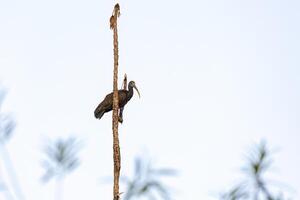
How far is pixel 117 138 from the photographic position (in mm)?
7129

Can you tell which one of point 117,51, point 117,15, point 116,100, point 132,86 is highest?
point 132,86

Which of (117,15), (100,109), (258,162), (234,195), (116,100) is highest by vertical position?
(100,109)

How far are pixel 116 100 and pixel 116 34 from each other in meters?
1.33

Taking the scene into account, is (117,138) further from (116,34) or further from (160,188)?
(160,188)

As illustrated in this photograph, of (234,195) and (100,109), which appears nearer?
(234,195)

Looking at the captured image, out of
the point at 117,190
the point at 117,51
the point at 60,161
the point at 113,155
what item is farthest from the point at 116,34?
the point at 60,161

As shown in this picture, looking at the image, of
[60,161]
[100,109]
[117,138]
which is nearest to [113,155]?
[117,138]

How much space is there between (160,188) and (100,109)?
1436cm

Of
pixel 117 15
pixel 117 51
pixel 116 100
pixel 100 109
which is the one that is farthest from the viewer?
pixel 100 109

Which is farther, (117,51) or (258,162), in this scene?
(117,51)

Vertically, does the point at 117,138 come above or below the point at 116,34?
below

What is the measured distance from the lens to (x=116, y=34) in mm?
8656

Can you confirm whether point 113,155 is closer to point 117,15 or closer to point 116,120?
point 116,120

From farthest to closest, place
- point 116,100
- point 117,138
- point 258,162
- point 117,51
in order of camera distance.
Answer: point 117,51, point 116,100, point 117,138, point 258,162
